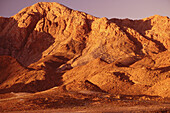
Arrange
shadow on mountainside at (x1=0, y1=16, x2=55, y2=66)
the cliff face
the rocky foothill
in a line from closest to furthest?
the rocky foothill, the cliff face, shadow on mountainside at (x1=0, y1=16, x2=55, y2=66)

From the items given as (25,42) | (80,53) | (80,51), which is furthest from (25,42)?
(80,53)

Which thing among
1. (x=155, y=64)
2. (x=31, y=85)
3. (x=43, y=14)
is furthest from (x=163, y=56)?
(x=43, y=14)

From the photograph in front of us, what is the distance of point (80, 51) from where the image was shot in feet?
170

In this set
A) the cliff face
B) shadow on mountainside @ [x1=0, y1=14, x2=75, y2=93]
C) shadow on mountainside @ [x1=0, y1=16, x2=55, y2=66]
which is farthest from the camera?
shadow on mountainside @ [x1=0, y1=16, x2=55, y2=66]

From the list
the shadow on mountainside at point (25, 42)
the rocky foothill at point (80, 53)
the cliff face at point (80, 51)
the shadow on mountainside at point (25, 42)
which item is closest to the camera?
the rocky foothill at point (80, 53)

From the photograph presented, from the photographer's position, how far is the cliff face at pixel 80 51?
81.8 ft

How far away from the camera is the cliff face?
24922 mm

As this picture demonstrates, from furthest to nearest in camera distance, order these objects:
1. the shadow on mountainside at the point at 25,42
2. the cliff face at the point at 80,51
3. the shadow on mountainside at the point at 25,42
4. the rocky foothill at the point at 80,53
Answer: the shadow on mountainside at the point at 25,42 < the shadow on mountainside at the point at 25,42 < the cliff face at the point at 80,51 < the rocky foothill at the point at 80,53

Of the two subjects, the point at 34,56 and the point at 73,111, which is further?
the point at 34,56

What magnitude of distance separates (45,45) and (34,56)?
4.12m

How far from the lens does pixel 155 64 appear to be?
30438 millimetres

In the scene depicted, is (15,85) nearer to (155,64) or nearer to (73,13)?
(155,64)

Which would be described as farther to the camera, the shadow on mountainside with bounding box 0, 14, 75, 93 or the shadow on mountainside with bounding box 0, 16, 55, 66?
the shadow on mountainside with bounding box 0, 16, 55, 66

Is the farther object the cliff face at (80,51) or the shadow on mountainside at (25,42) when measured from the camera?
the shadow on mountainside at (25,42)
